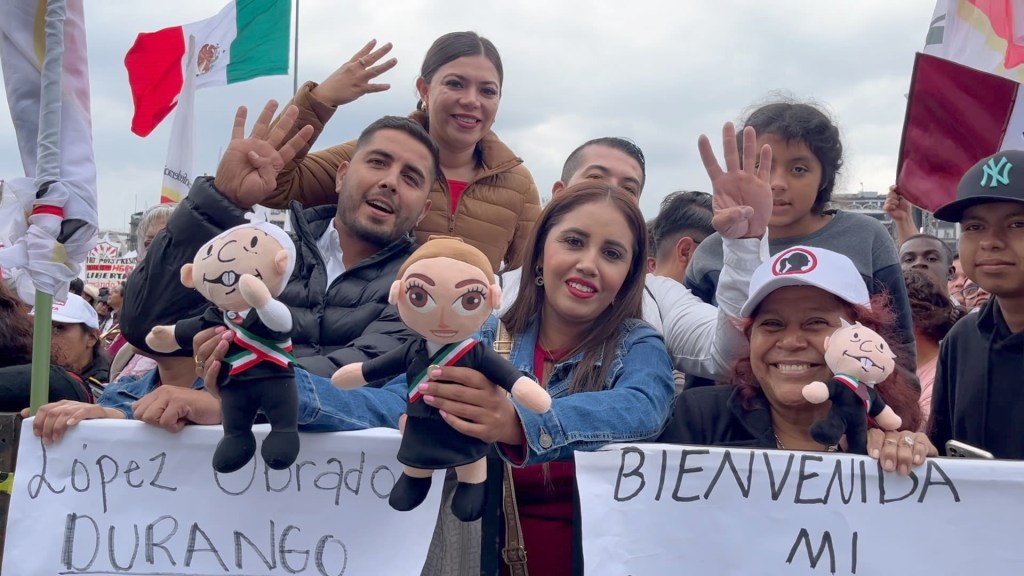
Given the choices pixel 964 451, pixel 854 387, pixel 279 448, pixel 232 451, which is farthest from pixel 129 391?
pixel 964 451

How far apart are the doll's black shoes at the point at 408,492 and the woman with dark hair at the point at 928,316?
3.15 m

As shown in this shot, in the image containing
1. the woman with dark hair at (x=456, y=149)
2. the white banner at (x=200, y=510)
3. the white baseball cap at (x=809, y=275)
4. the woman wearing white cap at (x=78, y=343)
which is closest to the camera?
the white banner at (x=200, y=510)

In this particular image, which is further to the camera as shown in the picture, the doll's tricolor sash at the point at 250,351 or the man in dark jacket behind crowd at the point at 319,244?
the man in dark jacket behind crowd at the point at 319,244

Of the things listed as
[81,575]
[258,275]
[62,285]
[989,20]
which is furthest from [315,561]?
[989,20]

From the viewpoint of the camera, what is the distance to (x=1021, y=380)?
9.57 feet

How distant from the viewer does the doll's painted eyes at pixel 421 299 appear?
190 centimetres

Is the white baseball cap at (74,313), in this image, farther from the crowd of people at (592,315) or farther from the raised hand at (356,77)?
the raised hand at (356,77)

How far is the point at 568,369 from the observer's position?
2619 mm

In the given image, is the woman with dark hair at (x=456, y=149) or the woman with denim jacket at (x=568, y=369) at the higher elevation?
the woman with dark hair at (x=456, y=149)

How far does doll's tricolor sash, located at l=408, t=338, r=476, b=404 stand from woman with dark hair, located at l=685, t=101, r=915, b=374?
171 cm

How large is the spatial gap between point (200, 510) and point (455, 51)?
249cm

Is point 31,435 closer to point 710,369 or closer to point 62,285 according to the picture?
point 62,285

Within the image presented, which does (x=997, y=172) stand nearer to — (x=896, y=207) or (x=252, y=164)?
(x=252, y=164)

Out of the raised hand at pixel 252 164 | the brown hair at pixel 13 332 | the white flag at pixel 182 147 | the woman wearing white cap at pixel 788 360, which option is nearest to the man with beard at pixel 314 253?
the raised hand at pixel 252 164
